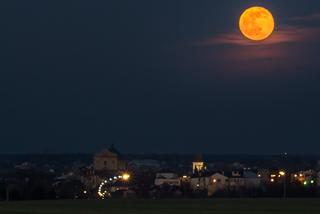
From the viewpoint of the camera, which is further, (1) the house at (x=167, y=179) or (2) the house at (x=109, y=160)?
(2) the house at (x=109, y=160)

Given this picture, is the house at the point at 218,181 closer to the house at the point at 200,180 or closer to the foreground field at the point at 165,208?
the house at the point at 200,180

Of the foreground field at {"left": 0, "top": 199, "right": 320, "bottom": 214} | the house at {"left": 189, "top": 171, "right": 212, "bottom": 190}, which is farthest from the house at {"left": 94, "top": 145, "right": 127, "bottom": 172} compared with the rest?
the foreground field at {"left": 0, "top": 199, "right": 320, "bottom": 214}

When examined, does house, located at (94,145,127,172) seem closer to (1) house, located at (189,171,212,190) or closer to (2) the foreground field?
(1) house, located at (189,171,212,190)

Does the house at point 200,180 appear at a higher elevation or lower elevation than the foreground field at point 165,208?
higher

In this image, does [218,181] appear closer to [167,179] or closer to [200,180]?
[200,180]

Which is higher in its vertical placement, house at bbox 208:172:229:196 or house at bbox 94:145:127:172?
house at bbox 94:145:127:172

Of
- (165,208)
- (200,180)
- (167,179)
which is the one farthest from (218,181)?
(165,208)

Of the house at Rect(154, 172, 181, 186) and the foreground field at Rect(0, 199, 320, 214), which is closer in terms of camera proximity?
the foreground field at Rect(0, 199, 320, 214)

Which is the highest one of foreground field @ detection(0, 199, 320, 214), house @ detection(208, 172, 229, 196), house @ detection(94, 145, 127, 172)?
house @ detection(94, 145, 127, 172)

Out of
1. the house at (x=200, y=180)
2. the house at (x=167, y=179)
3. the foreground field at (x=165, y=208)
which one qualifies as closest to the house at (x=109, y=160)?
the house at (x=167, y=179)

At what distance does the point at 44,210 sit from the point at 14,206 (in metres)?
3.02

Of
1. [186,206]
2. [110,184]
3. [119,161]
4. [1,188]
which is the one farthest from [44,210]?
[119,161]

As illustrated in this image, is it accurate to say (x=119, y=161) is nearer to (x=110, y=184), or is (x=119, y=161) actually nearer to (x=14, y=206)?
(x=110, y=184)

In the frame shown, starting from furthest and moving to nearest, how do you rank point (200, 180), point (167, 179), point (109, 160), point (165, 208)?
point (109, 160)
point (167, 179)
point (200, 180)
point (165, 208)
